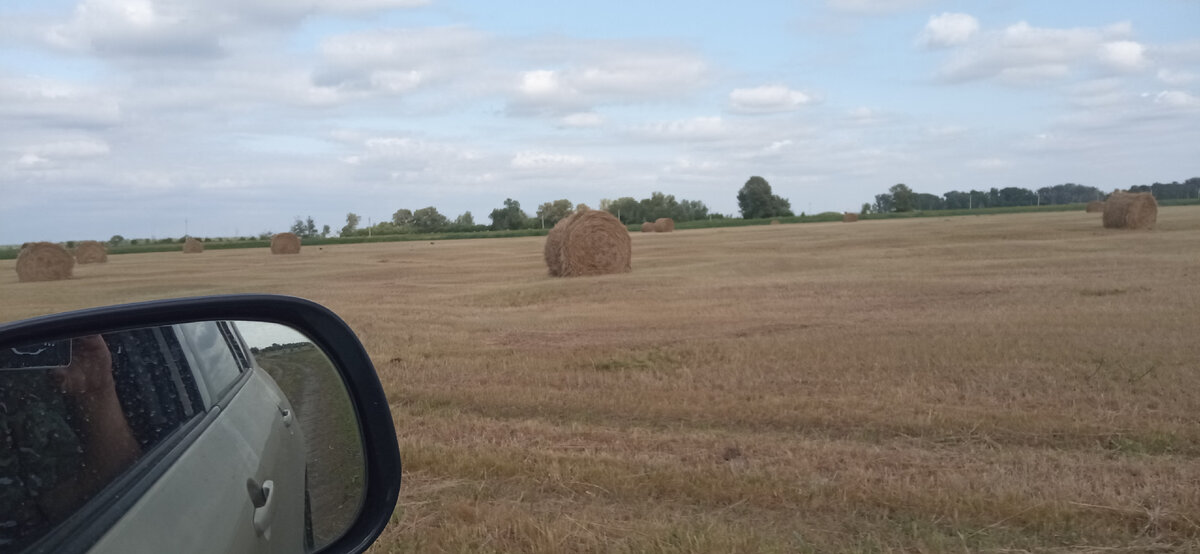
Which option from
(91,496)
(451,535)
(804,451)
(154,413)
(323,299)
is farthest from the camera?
(323,299)

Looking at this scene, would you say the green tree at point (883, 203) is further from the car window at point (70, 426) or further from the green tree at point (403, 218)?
the car window at point (70, 426)

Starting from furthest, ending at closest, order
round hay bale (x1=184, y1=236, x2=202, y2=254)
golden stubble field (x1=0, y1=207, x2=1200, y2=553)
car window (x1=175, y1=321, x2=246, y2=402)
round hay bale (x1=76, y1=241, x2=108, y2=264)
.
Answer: round hay bale (x1=184, y1=236, x2=202, y2=254), round hay bale (x1=76, y1=241, x2=108, y2=264), golden stubble field (x1=0, y1=207, x2=1200, y2=553), car window (x1=175, y1=321, x2=246, y2=402)

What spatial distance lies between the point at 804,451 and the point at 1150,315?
7.05 metres

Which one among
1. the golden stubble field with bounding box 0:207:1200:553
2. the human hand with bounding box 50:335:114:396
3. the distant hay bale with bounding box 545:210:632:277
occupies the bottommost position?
the golden stubble field with bounding box 0:207:1200:553

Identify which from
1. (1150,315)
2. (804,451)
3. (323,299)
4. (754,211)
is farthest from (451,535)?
(754,211)

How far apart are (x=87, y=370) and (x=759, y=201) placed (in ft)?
300

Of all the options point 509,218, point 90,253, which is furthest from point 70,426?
point 509,218

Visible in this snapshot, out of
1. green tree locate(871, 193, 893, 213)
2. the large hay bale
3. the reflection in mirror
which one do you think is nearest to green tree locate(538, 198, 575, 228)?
green tree locate(871, 193, 893, 213)

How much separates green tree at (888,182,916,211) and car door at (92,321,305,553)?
95983mm

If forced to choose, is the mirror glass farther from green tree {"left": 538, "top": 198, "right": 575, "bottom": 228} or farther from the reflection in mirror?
green tree {"left": 538, "top": 198, "right": 575, "bottom": 228}

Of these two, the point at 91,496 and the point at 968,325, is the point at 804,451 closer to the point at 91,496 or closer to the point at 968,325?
the point at 91,496

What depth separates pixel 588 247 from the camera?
23953mm

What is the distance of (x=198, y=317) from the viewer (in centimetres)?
230

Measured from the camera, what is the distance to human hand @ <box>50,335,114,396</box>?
5.36 ft
